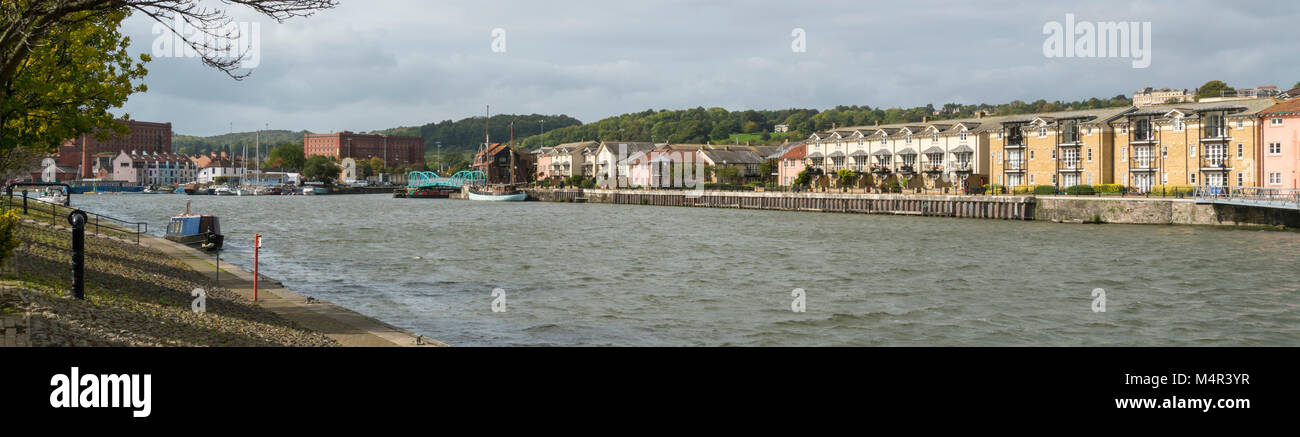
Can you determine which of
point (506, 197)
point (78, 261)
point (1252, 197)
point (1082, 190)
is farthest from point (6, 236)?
point (506, 197)

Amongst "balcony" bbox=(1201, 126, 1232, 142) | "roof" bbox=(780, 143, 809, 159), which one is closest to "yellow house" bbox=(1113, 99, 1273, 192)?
"balcony" bbox=(1201, 126, 1232, 142)

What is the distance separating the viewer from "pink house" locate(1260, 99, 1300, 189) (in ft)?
200

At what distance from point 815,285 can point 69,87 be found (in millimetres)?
21212

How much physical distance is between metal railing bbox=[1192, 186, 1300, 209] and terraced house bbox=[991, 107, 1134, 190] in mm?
13962

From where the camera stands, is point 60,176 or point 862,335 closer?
point 862,335

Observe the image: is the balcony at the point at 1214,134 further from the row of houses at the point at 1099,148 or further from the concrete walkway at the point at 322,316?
the concrete walkway at the point at 322,316

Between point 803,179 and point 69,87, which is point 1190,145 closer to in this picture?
point 803,179

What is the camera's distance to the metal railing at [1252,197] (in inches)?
2037

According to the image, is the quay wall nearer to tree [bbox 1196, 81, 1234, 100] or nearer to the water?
the water

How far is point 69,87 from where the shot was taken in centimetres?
2120
